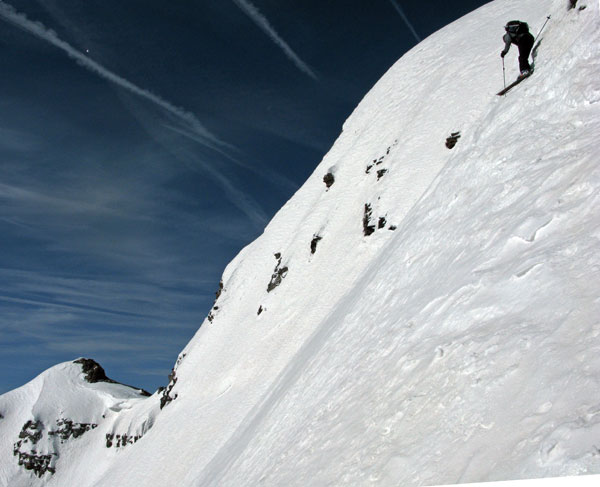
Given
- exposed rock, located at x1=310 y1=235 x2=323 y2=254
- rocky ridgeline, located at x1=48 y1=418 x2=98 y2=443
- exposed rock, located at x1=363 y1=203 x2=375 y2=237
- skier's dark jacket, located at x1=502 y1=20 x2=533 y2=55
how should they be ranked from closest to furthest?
skier's dark jacket, located at x1=502 y1=20 x2=533 y2=55 → exposed rock, located at x1=363 y1=203 x2=375 y2=237 → exposed rock, located at x1=310 y1=235 x2=323 y2=254 → rocky ridgeline, located at x1=48 y1=418 x2=98 y2=443

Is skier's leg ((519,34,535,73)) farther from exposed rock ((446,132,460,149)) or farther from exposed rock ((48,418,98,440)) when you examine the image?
exposed rock ((48,418,98,440))

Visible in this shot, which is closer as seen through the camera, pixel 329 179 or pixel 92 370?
pixel 329 179

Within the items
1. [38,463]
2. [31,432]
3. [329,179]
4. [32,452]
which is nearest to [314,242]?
[329,179]

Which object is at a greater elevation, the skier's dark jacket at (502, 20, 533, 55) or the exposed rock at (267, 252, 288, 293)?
the exposed rock at (267, 252, 288, 293)

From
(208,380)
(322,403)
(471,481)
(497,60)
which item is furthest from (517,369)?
(208,380)

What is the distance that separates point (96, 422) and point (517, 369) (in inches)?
2710

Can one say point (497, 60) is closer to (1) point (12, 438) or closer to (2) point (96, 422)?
(2) point (96, 422)

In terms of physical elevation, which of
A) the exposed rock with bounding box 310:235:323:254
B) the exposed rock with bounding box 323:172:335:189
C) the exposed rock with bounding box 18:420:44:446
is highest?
the exposed rock with bounding box 323:172:335:189

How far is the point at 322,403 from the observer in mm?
8414

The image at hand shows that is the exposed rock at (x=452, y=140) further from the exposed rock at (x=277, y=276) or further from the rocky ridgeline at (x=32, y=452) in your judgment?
the rocky ridgeline at (x=32, y=452)

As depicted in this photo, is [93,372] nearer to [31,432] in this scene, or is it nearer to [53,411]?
[53,411]

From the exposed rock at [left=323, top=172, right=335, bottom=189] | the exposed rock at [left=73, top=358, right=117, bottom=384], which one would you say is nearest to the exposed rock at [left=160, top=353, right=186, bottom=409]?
the exposed rock at [left=323, top=172, right=335, bottom=189]

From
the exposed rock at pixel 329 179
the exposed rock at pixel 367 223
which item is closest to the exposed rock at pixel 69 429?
the exposed rock at pixel 329 179

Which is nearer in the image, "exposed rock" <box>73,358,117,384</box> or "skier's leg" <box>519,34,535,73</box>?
"skier's leg" <box>519,34,535,73</box>
